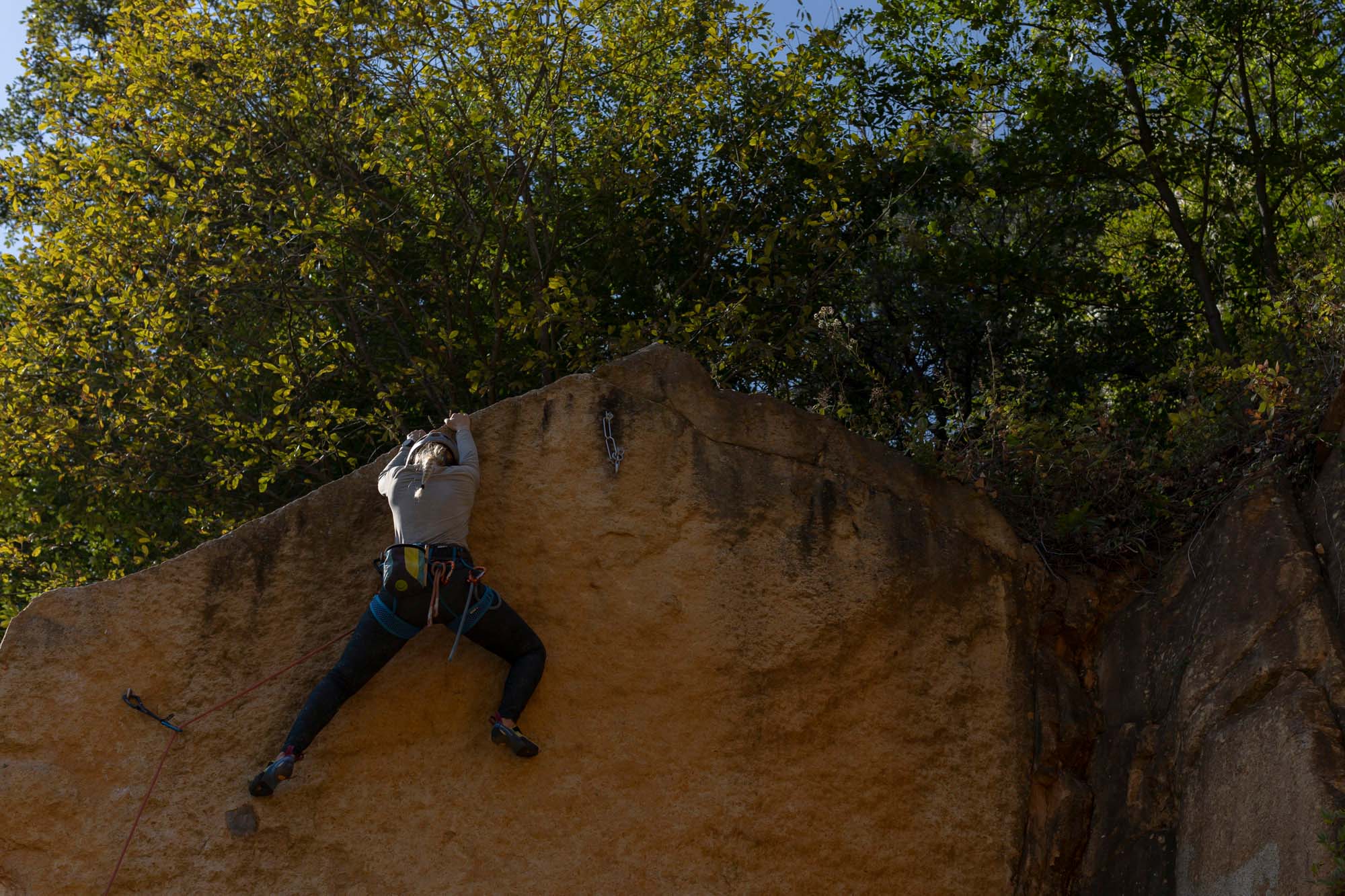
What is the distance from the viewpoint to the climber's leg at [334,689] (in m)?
5.62

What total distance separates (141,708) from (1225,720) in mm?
5129

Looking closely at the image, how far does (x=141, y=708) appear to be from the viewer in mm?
5914

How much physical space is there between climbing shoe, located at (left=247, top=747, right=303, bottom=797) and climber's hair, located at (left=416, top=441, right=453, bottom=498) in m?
1.30

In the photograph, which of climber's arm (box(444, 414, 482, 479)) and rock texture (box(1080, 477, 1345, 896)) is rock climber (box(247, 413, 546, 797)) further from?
rock texture (box(1080, 477, 1345, 896))

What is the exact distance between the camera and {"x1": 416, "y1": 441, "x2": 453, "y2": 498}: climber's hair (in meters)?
5.98

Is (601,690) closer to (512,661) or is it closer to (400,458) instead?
(512,661)

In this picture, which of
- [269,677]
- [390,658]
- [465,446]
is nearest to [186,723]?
[269,677]

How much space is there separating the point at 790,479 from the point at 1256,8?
6.28m

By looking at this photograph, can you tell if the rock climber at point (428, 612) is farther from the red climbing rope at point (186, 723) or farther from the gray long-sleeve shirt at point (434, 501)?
the red climbing rope at point (186, 723)

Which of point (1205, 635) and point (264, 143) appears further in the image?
point (264, 143)

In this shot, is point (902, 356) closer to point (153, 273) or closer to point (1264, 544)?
point (1264, 544)

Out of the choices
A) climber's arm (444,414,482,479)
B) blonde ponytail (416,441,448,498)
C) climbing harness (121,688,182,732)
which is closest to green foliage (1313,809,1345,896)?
climber's arm (444,414,482,479)

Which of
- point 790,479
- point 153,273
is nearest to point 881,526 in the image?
point 790,479

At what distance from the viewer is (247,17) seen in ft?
32.7
